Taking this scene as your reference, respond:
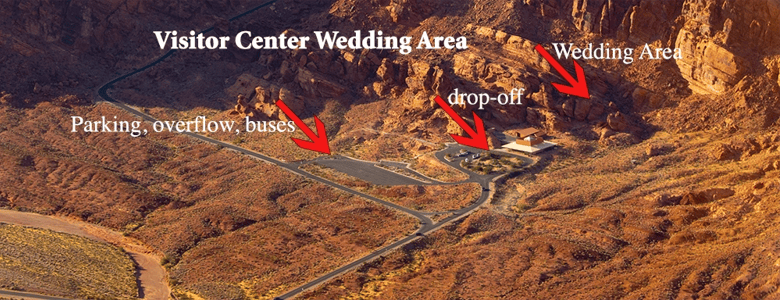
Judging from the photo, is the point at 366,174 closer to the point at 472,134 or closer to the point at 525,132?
the point at 472,134

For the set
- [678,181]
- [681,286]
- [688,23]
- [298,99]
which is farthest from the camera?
[298,99]

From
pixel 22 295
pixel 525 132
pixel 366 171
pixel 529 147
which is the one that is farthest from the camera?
pixel 525 132

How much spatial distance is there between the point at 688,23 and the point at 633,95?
802 cm

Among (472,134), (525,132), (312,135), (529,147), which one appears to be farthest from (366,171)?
(525,132)

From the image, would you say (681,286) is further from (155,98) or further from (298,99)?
(155,98)

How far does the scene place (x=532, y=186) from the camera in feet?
303

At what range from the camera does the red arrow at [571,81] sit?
342 ft

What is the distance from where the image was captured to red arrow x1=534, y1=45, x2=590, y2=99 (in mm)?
104125

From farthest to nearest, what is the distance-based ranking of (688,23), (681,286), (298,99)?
(298,99)
(688,23)
(681,286)

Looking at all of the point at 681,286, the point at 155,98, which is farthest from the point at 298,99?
the point at 681,286

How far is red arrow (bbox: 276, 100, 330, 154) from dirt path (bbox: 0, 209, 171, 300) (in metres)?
21.6

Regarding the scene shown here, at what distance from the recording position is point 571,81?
10556 centimetres

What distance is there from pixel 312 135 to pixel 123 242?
24.4 metres

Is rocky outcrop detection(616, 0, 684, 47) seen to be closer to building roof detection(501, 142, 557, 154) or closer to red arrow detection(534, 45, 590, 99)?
red arrow detection(534, 45, 590, 99)
